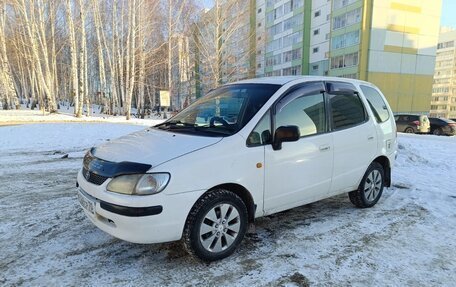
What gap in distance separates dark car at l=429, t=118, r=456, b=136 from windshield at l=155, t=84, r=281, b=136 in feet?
66.4

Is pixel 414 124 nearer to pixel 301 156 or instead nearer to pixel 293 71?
pixel 301 156

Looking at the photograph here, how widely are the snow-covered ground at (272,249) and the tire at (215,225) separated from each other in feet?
0.44

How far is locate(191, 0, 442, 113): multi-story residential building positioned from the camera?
39.5 metres

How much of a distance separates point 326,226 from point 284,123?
58.4 inches

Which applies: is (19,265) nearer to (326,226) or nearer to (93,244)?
(93,244)

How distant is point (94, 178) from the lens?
311 centimetres

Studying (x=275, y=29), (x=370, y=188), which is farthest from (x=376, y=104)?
(x=275, y=29)

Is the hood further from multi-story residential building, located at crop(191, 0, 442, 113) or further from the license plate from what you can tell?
multi-story residential building, located at crop(191, 0, 442, 113)

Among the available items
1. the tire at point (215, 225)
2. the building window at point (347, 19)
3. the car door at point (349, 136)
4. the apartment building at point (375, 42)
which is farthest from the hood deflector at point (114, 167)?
the building window at point (347, 19)

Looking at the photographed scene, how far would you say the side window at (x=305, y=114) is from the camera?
3.68 m

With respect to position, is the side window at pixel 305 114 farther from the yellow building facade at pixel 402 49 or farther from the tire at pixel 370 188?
the yellow building facade at pixel 402 49

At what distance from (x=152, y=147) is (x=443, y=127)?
21886mm

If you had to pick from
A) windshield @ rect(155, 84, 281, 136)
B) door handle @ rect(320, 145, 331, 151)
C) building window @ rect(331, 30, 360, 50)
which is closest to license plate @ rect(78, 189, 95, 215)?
windshield @ rect(155, 84, 281, 136)

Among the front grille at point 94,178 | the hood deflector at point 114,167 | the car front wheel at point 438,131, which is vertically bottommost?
the car front wheel at point 438,131
